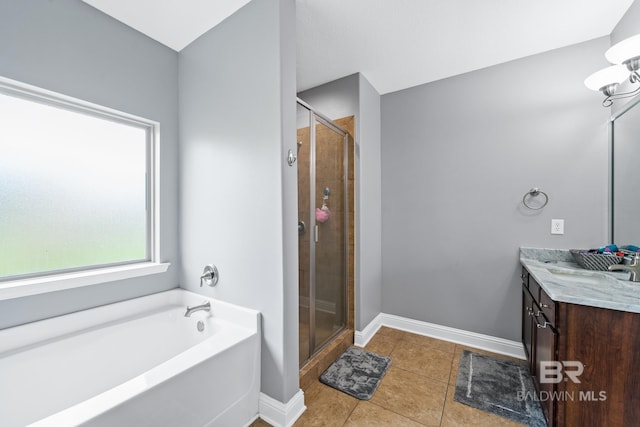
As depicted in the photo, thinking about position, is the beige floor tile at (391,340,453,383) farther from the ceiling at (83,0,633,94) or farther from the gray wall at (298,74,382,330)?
the ceiling at (83,0,633,94)

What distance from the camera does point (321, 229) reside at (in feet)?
7.22

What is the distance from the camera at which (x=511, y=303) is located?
2.23 meters

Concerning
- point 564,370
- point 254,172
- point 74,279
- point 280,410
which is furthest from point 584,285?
point 74,279

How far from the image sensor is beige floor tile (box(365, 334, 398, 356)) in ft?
7.61

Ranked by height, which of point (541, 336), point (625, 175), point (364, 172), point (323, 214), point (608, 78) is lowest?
point (541, 336)

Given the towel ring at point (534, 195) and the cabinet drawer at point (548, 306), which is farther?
the towel ring at point (534, 195)

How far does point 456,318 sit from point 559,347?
1.30 metres

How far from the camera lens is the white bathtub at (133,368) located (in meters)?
1.07

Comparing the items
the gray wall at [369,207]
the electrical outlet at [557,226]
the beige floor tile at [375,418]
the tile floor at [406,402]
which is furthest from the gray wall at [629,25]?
the beige floor tile at [375,418]

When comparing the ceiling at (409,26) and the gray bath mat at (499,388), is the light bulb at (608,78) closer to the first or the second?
the ceiling at (409,26)

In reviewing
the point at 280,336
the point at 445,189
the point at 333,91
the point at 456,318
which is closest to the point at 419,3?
the point at 333,91

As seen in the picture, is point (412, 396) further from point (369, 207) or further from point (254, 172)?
point (254, 172)

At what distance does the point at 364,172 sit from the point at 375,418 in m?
1.91

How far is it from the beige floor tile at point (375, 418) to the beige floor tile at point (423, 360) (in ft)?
1.69
